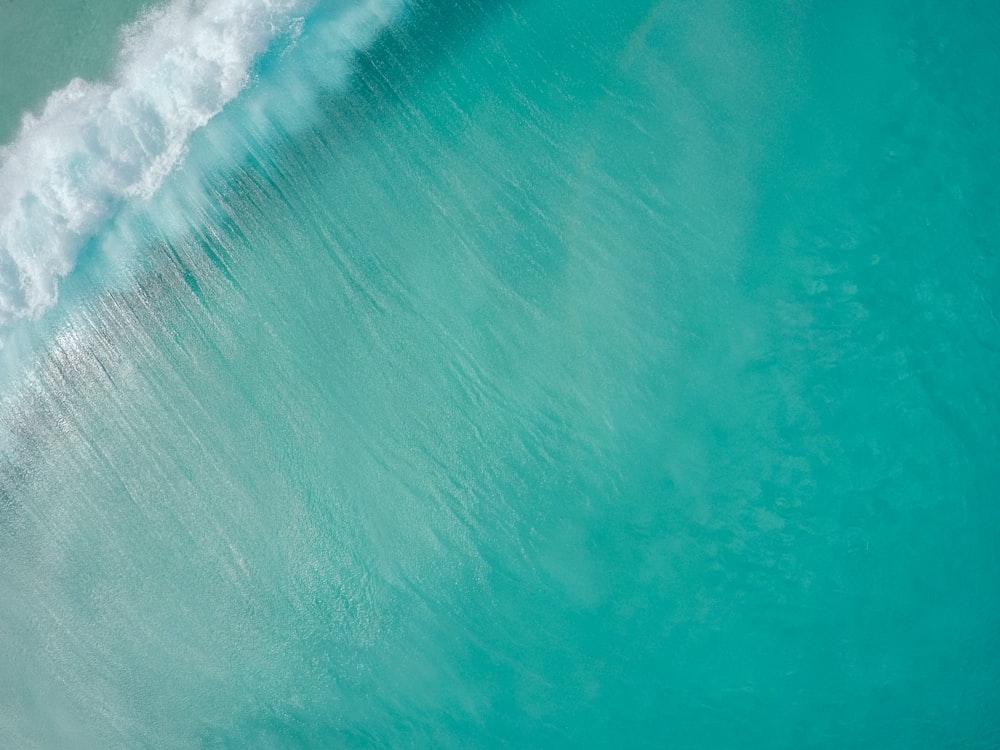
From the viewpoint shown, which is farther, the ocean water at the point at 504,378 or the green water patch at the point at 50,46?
the green water patch at the point at 50,46

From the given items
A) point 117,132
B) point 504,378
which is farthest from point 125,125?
point 504,378

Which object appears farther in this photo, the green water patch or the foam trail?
the green water patch

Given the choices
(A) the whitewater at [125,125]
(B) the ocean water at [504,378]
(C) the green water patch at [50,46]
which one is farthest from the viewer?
(C) the green water patch at [50,46]

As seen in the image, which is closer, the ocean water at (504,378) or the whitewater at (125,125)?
the ocean water at (504,378)

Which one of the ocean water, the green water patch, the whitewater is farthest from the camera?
the green water patch

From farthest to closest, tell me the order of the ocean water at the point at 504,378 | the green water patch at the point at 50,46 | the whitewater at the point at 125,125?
the green water patch at the point at 50,46, the whitewater at the point at 125,125, the ocean water at the point at 504,378

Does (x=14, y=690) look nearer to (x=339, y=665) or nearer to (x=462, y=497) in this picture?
(x=339, y=665)
